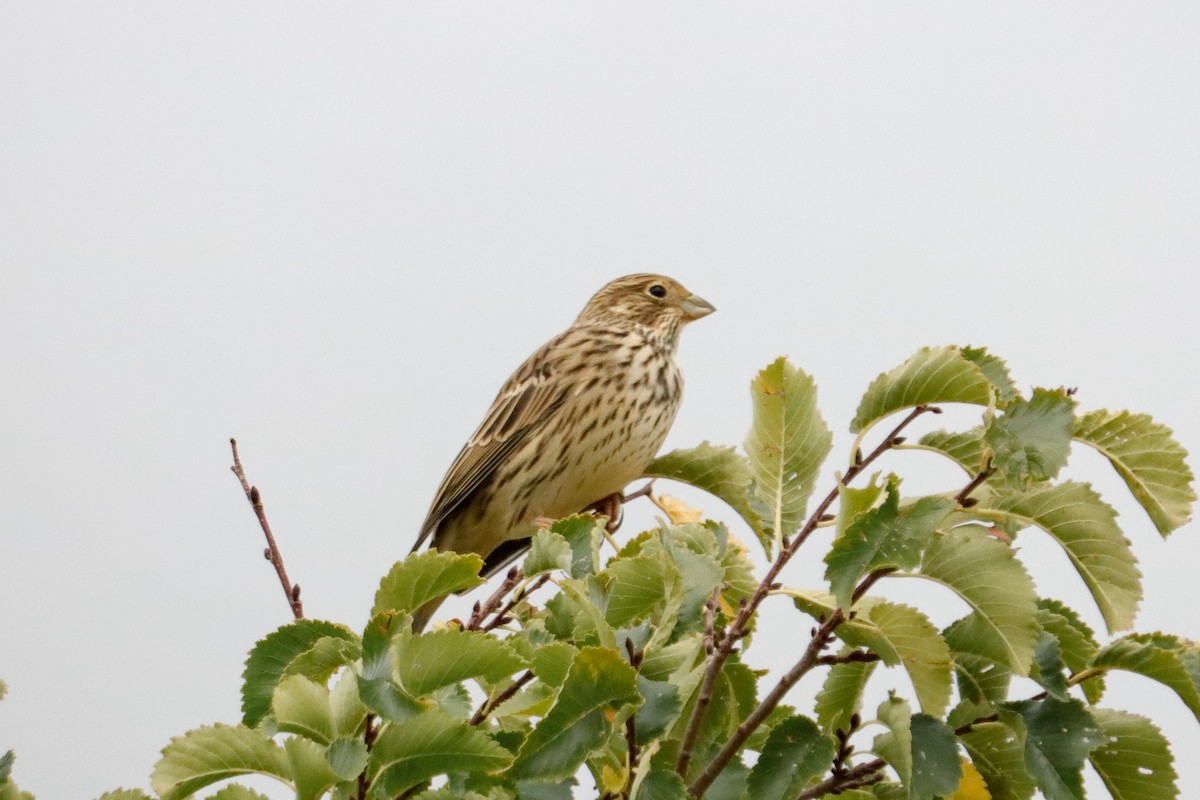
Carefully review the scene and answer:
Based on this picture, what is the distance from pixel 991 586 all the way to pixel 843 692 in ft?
1.26

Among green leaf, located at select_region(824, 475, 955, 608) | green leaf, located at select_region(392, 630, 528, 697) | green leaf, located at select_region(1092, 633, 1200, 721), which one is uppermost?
green leaf, located at select_region(824, 475, 955, 608)

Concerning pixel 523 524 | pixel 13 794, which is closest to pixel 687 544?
pixel 13 794

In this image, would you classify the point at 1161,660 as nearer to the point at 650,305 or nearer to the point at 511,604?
the point at 511,604

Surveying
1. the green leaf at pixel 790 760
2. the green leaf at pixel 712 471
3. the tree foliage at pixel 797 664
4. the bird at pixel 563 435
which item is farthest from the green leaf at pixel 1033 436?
the bird at pixel 563 435

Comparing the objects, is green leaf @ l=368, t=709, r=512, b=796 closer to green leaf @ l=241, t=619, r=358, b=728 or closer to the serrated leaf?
green leaf @ l=241, t=619, r=358, b=728

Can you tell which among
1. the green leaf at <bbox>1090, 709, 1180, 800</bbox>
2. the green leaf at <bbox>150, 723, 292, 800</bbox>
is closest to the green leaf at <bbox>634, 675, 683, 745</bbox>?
the green leaf at <bbox>150, 723, 292, 800</bbox>

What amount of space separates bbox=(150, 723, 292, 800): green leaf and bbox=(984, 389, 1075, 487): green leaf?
1.28 m

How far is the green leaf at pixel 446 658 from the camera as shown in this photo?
7.18ft

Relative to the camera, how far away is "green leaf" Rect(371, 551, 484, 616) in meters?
2.46

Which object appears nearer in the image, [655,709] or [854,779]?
[655,709]

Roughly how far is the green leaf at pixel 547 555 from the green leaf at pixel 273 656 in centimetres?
38

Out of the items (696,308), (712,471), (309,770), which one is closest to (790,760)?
(309,770)

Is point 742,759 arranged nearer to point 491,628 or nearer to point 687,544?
point 687,544

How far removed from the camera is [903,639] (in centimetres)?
237
